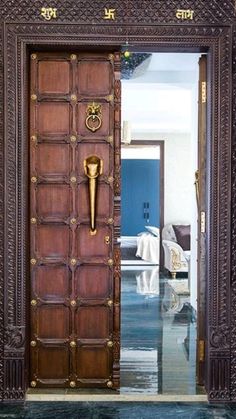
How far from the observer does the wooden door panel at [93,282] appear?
375cm

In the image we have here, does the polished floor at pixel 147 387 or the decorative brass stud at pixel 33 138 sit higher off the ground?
the decorative brass stud at pixel 33 138

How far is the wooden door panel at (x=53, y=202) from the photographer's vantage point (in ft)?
12.2

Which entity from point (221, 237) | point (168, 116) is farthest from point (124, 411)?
point (168, 116)

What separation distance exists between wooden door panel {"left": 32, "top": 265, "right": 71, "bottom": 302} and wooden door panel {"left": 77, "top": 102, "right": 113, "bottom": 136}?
94 centimetres

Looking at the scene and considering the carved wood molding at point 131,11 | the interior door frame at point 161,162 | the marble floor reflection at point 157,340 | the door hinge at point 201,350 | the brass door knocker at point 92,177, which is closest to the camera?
the carved wood molding at point 131,11

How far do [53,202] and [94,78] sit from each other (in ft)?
2.95

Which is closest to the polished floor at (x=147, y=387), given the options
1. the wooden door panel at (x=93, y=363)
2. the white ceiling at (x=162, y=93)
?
the wooden door panel at (x=93, y=363)

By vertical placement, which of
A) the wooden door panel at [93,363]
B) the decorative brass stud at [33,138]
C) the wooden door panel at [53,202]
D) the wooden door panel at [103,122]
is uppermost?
the wooden door panel at [103,122]

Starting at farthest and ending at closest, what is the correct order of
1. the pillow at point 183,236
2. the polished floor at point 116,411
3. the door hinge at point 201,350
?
the pillow at point 183,236 < the door hinge at point 201,350 < the polished floor at point 116,411

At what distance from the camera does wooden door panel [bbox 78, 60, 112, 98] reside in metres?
3.72

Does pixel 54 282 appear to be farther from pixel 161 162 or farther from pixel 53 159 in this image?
pixel 161 162

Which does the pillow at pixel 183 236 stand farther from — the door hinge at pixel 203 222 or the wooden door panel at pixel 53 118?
the wooden door panel at pixel 53 118

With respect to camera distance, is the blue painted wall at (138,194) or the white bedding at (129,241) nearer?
the white bedding at (129,241)

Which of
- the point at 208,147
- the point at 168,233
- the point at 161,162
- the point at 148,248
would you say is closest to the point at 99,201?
the point at 208,147
